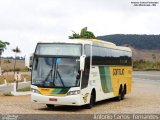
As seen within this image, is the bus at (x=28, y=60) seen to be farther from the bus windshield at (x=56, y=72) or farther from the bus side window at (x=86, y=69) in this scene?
the bus side window at (x=86, y=69)

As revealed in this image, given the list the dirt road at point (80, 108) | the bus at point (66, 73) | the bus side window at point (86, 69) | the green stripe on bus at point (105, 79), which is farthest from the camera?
the green stripe on bus at point (105, 79)

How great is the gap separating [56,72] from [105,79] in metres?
5.48

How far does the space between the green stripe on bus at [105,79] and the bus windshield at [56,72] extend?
3.88m

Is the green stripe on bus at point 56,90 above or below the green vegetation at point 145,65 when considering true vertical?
above

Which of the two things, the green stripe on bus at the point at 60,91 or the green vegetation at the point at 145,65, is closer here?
the green stripe on bus at the point at 60,91

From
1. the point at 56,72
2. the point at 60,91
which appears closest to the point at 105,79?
the point at 56,72

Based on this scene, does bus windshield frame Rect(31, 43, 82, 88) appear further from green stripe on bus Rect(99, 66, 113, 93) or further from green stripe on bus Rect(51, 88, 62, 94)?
green stripe on bus Rect(99, 66, 113, 93)

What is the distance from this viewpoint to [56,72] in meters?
22.8

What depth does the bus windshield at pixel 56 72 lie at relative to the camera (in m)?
22.7

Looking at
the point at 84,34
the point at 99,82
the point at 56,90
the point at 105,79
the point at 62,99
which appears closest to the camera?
the point at 62,99

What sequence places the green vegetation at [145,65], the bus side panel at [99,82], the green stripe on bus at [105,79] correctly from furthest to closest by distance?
the green vegetation at [145,65] < the green stripe on bus at [105,79] < the bus side panel at [99,82]

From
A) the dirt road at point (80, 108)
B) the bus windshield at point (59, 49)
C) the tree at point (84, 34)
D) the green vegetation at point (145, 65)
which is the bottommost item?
the green vegetation at point (145, 65)

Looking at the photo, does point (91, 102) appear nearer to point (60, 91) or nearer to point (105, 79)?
point (60, 91)

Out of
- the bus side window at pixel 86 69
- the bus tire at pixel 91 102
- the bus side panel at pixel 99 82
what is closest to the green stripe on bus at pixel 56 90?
the bus side window at pixel 86 69
